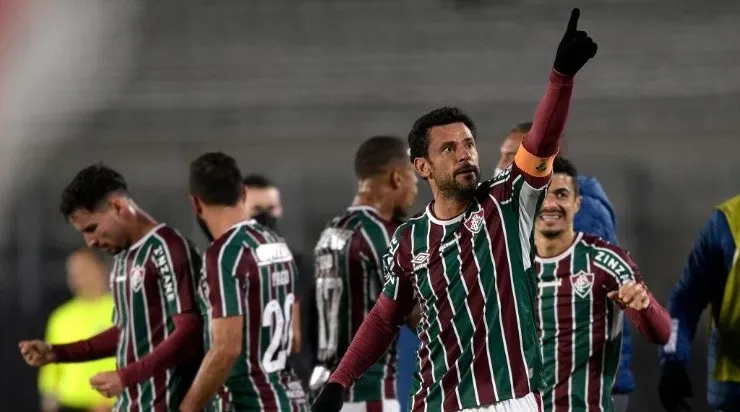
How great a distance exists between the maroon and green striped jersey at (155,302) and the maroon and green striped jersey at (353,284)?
2.63 ft

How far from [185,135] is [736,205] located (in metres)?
6.56

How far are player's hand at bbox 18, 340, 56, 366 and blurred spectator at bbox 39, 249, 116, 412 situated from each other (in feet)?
8.56

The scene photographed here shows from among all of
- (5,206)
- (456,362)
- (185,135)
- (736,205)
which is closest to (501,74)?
(185,135)

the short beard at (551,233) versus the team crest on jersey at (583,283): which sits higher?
the short beard at (551,233)

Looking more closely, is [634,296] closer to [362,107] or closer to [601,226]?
[601,226]

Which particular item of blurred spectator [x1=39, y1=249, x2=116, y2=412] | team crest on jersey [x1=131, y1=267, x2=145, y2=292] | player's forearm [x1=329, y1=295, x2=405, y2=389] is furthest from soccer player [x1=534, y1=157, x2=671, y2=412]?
blurred spectator [x1=39, y1=249, x2=116, y2=412]

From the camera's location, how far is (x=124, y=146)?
10828 millimetres

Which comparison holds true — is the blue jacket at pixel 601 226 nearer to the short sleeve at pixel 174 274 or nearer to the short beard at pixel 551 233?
the short beard at pixel 551 233

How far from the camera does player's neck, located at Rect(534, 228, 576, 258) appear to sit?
474cm

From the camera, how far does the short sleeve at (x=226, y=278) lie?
15.6 ft

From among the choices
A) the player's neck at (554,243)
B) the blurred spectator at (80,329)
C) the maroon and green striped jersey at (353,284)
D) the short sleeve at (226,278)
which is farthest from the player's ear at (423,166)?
the blurred spectator at (80,329)

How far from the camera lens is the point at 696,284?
520cm

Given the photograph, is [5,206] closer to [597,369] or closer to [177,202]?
[177,202]

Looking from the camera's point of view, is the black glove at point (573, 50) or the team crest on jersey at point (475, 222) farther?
the team crest on jersey at point (475, 222)
